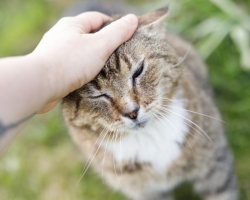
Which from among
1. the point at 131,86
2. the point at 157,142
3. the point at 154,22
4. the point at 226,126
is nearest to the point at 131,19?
the point at 154,22

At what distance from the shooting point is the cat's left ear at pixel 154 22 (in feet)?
5.32

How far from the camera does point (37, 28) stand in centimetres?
355

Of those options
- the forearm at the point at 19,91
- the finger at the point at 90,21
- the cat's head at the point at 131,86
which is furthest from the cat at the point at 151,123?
the forearm at the point at 19,91

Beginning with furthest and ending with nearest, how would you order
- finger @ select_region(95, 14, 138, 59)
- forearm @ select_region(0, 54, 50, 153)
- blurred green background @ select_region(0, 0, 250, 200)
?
blurred green background @ select_region(0, 0, 250, 200), finger @ select_region(95, 14, 138, 59), forearm @ select_region(0, 54, 50, 153)

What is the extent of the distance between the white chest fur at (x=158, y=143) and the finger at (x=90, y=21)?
47 cm

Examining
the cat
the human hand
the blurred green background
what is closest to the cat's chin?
the cat

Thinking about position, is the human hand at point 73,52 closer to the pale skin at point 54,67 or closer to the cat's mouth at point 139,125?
the pale skin at point 54,67

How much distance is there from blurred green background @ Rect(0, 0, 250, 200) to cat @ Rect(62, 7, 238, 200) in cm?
40

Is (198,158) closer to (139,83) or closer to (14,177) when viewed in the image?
(139,83)

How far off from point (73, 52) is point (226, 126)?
4.54ft

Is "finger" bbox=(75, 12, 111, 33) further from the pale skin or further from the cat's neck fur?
the cat's neck fur

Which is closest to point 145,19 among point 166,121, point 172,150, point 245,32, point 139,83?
point 139,83

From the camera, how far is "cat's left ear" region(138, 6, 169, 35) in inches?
63.9

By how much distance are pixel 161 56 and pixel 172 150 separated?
1.46 ft
